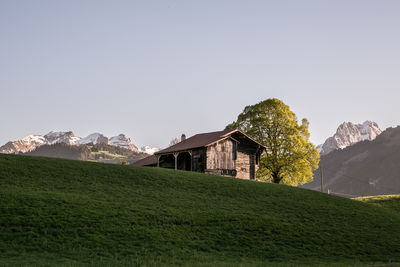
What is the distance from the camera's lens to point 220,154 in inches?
2032

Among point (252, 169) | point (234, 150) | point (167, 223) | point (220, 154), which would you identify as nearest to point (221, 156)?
point (220, 154)

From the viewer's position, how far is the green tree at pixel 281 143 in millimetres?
57406

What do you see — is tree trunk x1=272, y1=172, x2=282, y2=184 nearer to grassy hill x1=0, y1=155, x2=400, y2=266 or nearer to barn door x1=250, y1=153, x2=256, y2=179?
barn door x1=250, y1=153, x2=256, y2=179

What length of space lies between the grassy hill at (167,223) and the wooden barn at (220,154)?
1457 cm

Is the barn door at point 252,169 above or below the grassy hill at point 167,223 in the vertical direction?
above

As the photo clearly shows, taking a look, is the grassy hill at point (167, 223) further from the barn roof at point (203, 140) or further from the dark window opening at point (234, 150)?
Result: the dark window opening at point (234, 150)

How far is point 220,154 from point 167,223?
29265mm

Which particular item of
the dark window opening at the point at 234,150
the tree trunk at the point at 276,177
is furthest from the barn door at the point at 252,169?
the tree trunk at the point at 276,177

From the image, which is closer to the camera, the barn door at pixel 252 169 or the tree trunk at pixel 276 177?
the barn door at pixel 252 169

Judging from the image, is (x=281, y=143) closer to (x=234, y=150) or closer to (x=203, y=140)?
(x=234, y=150)

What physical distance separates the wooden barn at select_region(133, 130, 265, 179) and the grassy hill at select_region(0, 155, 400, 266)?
14571 millimetres

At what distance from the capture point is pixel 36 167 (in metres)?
33.6

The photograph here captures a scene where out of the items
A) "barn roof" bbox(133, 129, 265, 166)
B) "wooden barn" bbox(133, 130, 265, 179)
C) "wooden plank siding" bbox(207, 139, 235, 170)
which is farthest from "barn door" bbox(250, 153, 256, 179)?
"wooden plank siding" bbox(207, 139, 235, 170)

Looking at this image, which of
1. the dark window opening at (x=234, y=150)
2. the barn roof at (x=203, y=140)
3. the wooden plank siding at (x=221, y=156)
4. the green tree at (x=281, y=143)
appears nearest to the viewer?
the wooden plank siding at (x=221, y=156)
